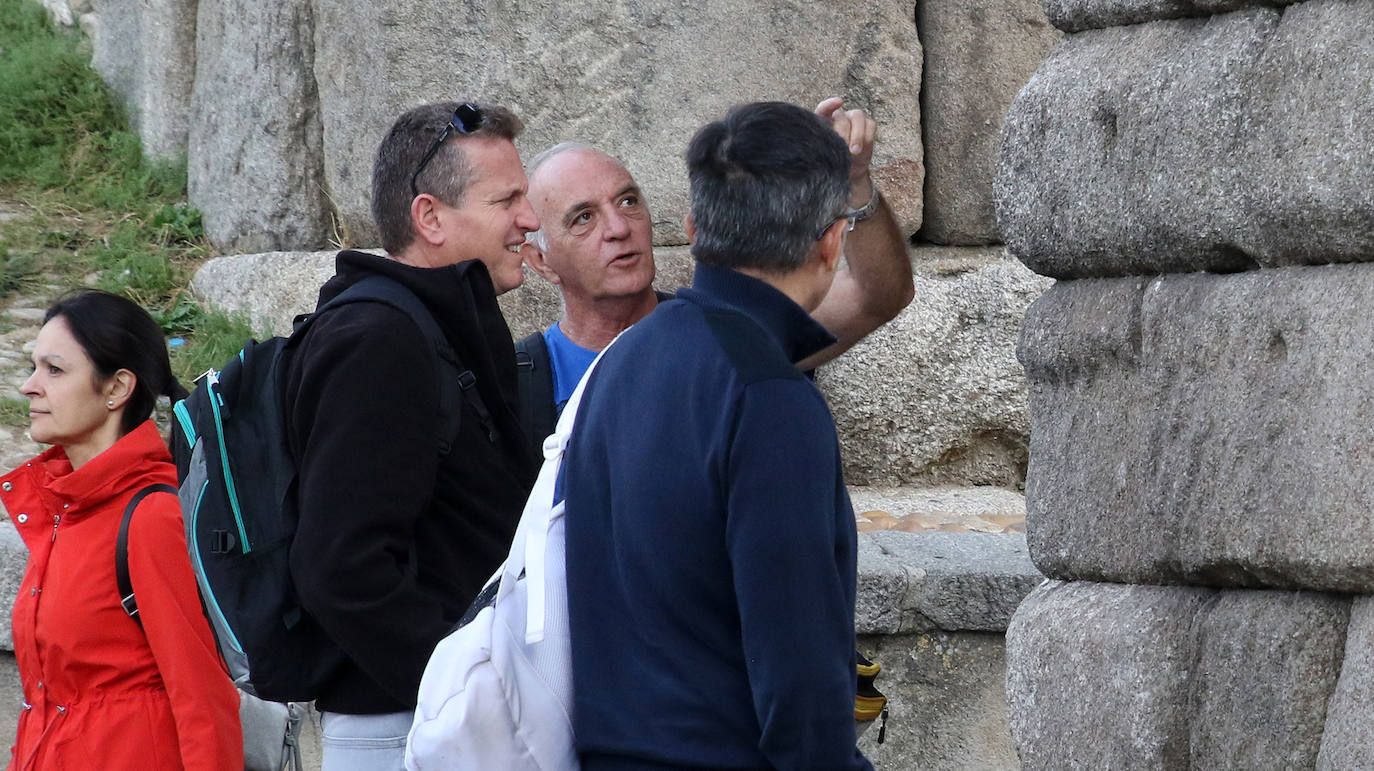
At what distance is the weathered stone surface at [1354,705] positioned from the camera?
1.91m

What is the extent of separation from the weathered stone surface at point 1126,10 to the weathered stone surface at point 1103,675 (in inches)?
33.0

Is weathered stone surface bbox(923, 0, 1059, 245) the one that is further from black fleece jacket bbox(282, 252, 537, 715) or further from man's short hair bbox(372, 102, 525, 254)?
black fleece jacket bbox(282, 252, 537, 715)

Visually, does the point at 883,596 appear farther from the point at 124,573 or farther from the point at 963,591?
the point at 124,573

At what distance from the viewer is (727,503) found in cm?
183

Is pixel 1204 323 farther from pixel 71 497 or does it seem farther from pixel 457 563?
pixel 71 497

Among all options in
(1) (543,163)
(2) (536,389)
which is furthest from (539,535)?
(1) (543,163)

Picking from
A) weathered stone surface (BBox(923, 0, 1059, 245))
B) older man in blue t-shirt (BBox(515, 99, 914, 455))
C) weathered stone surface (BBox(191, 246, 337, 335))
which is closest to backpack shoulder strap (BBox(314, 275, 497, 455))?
older man in blue t-shirt (BBox(515, 99, 914, 455))

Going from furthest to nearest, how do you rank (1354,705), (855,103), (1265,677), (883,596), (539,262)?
(855,103) → (883,596) → (539,262) → (1265,677) → (1354,705)

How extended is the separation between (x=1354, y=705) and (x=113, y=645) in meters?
2.22

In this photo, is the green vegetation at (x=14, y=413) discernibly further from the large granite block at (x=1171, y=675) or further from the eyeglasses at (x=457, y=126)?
the large granite block at (x=1171, y=675)

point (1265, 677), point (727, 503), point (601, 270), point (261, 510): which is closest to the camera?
point (727, 503)

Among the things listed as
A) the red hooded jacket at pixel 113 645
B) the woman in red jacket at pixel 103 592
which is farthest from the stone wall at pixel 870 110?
the red hooded jacket at pixel 113 645

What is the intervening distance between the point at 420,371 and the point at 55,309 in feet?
4.24

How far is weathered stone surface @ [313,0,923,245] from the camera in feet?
15.9
